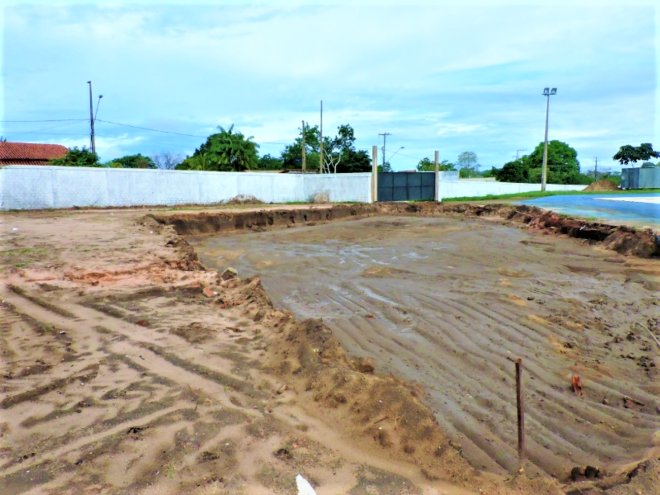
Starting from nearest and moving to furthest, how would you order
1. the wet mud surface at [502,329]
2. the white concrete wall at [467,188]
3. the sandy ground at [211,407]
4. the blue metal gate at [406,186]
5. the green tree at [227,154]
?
the sandy ground at [211,407] → the wet mud surface at [502,329] → the blue metal gate at [406,186] → the white concrete wall at [467,188] → the green tree at [227,154]

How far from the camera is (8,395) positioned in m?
3.26

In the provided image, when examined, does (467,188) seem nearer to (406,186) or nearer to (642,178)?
(406,186)

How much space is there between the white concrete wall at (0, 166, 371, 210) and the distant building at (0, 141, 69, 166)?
64.7 ft

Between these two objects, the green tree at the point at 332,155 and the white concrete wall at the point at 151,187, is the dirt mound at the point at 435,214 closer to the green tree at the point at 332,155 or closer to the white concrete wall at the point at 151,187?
the white concrete wall at the point at 151,187

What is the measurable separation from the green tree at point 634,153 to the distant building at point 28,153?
5805cm

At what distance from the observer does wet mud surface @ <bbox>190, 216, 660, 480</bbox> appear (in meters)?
3.80

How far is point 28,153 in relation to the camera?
41.6m

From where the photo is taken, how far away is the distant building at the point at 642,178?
4150 centimetres

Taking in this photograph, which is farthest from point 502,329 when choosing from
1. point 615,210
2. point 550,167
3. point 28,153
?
point 550,167

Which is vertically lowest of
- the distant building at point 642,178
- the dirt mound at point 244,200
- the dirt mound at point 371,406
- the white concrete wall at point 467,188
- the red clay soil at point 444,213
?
the dirt mound at point 371,406

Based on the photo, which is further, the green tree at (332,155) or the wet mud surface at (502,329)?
the green tree at (332,155)

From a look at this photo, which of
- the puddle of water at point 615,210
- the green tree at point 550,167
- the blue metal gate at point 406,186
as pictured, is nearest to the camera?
the puddle of water at point 615,210

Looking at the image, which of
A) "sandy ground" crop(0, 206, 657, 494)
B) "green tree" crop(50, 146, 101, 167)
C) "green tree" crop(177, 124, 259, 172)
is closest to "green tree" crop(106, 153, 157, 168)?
"green tree" crop(177, 124, 259, 172)

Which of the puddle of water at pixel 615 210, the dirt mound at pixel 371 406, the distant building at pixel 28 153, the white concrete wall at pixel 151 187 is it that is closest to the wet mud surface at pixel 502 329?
the dirt mound at pixel 371 406
